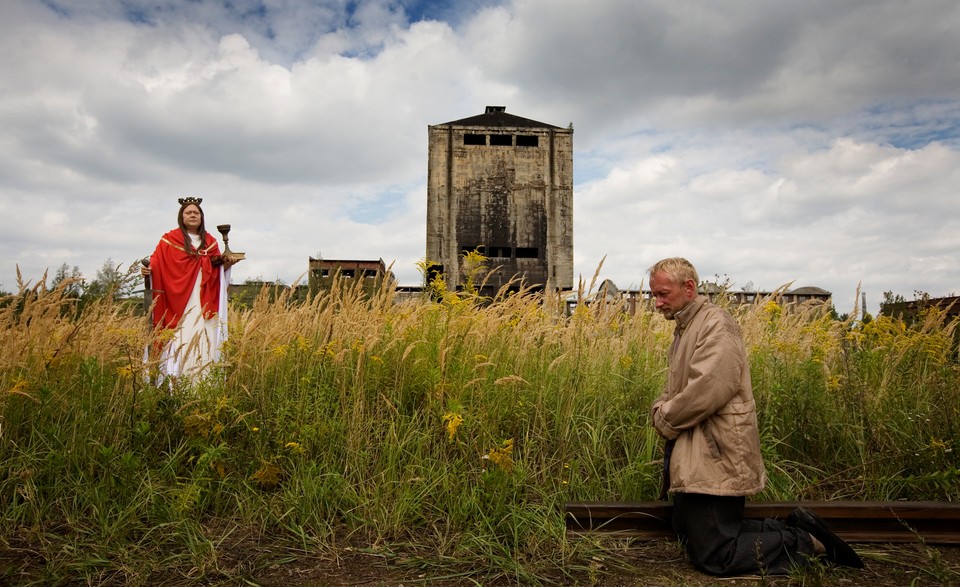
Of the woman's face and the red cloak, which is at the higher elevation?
the woman's face

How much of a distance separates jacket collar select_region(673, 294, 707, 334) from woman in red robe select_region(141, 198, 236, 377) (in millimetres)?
4370

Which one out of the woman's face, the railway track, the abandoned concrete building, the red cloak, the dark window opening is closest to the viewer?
the railway track

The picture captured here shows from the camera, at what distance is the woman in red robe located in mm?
6074

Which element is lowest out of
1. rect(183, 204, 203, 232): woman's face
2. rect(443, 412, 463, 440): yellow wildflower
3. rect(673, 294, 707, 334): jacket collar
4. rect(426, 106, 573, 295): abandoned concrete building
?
rect(443, 412, 463, 440): yellow wildflower

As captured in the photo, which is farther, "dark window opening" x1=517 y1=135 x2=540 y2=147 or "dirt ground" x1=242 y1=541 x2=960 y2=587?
"dark window opening" x1=517 y1=135 x2=540 y2=147

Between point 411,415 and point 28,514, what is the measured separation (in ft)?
7.29

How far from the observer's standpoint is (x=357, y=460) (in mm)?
3736

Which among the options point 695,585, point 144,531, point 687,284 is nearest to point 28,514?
point 144,531

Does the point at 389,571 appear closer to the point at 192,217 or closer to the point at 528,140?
the point at 192,217

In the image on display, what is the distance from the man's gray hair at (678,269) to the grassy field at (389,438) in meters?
1.17

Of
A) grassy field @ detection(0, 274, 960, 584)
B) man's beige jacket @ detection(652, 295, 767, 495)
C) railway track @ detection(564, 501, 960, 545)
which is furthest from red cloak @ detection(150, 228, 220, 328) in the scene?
man's beige jacket @ detection(652, 295, 767, 495)

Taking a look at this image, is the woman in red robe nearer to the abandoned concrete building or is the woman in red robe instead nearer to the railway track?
the railway track

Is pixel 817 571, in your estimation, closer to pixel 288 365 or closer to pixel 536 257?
pixel 288 365

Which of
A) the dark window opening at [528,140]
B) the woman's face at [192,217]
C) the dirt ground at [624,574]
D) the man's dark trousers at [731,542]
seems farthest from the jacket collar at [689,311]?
the dark window opening at [528,140]
